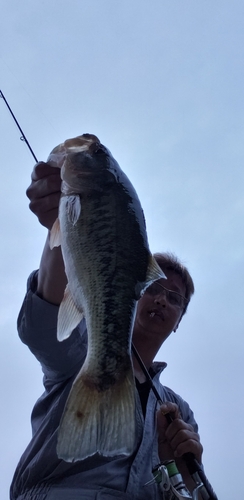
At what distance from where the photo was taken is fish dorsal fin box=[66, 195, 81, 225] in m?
2.15

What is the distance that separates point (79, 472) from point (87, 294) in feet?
3.71

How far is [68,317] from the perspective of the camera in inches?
83.4

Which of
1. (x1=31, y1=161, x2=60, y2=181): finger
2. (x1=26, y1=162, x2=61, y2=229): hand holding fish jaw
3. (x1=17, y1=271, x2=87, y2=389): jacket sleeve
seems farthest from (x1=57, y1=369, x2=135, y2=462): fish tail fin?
(x1=31, y1=161, x2=60, y2=181): finger

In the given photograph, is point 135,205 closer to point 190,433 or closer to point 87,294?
point 87,294

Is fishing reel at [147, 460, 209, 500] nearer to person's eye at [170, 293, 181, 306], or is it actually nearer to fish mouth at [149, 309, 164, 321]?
fish mouth at [149, 309, 164, 321]

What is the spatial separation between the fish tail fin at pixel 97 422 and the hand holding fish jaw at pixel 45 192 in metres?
0.94

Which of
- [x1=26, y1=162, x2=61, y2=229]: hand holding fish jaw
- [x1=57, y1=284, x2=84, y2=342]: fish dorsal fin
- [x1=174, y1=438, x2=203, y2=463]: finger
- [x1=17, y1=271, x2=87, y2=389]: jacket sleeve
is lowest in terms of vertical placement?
[x1=174, y1=438, x2=203, y2=463]: finger

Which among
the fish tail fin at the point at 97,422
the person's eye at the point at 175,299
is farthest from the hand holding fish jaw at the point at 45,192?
the person's eye at the point at 175,299

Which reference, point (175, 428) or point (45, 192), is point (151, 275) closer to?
point (45, 192)

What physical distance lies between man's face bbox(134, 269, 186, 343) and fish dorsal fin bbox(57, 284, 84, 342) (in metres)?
1.76

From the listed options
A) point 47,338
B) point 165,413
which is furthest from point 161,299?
point 47,338

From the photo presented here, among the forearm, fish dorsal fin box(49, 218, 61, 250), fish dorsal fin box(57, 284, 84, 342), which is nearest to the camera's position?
fish dorsal fin box(57, 284, 84, 342)

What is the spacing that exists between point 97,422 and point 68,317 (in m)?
0.47

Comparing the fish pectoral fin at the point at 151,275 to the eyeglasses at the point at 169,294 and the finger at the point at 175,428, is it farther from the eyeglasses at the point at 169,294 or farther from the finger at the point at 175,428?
the eyeglasses at the point at 169,294
